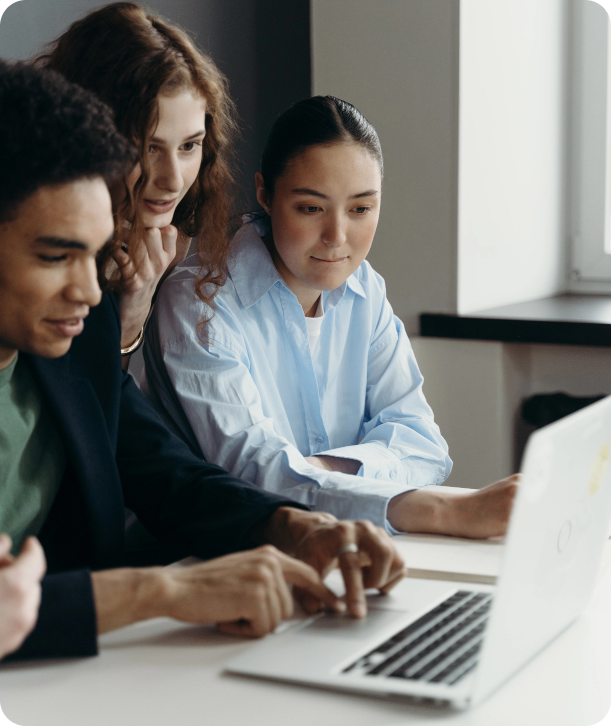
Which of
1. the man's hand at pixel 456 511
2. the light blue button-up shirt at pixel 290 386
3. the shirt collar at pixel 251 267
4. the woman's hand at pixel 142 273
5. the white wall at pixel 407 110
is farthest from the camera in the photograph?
the white wall at pixel 407 110

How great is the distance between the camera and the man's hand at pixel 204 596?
0.83m

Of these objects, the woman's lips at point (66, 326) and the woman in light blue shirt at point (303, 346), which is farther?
the woman in light blue shirt at point (303, 346)

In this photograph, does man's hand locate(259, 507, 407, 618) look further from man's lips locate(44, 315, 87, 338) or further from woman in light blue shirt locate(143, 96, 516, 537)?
man's lips locate(44, 315, 87, 338)

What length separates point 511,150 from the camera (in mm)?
2549

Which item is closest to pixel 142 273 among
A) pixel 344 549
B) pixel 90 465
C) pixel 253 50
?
pixel 90 465

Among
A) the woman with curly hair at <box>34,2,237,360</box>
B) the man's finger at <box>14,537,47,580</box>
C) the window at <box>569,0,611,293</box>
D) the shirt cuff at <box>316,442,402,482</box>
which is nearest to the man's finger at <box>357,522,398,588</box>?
the man's finger at <box>14,537,47,580</box>

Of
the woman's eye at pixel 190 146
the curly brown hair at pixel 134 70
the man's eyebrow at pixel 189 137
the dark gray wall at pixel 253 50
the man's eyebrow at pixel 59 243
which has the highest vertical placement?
the dark gray wall at pixel 253 50

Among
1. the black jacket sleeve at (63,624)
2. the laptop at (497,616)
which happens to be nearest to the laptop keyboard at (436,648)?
the laptop at (497,616)

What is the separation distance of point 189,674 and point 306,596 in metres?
0.17

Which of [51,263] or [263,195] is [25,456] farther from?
[263,195]

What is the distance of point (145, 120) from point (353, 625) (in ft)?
Result: 2.70

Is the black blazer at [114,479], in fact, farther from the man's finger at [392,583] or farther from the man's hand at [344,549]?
the man's finger at [392,583]

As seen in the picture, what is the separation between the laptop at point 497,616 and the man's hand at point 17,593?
0.18 metres

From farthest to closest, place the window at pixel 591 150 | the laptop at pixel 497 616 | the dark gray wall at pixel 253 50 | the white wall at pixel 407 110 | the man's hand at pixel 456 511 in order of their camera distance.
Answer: the window at pixel 591 150
the white wall at pixel 407 110
the dark gray wall at pixel 253 50
the man's hand at pixel 456 511
the laptop at pixel 497 616
